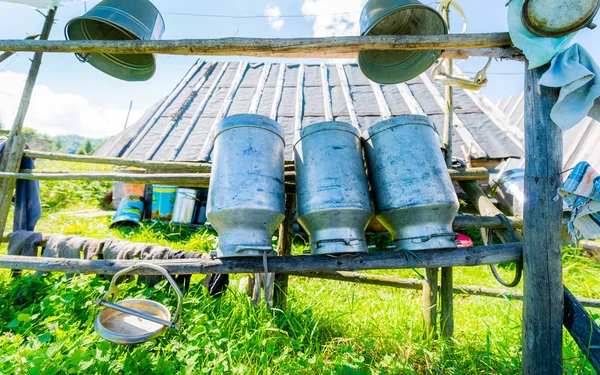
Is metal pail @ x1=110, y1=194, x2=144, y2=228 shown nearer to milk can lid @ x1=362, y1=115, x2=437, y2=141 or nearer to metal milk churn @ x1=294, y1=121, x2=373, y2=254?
metal milk churn @ x1=294, y1=121, x2=373, y2=254

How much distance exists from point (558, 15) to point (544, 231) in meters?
1.05

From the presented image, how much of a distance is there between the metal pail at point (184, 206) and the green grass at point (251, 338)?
2641 millimetres

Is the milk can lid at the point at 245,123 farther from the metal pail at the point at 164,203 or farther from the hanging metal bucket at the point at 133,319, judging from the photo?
the metal pail at the point at 164,203

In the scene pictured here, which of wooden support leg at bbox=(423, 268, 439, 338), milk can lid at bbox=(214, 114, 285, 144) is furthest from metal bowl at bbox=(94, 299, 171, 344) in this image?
wooden support leg at bbox=(423, 268, 439, 338)

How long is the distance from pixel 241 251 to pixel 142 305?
823mm

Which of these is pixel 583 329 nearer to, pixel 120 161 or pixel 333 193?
pixel 333 193

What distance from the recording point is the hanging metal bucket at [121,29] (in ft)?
5.81

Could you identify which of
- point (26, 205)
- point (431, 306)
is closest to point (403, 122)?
point (431, 306)

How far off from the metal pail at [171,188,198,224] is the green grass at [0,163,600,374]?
8.66 feet

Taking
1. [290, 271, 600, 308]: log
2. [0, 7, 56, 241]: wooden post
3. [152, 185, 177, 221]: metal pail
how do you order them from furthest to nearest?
[152, 185, 177, 221]: metal pail
[0, 7, 56, 241]: wooden post
[290, 271, 600, 308]: log

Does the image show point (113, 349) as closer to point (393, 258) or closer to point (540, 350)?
point (393, 258)

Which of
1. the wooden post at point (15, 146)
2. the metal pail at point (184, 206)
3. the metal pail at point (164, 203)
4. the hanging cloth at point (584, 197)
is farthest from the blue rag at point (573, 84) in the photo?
the metal pail at point (164, 203)

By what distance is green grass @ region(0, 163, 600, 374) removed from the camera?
1.97m

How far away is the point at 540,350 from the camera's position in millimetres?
1624
